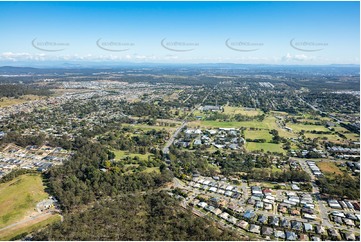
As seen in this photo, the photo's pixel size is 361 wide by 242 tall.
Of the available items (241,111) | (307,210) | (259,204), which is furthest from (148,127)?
(307,210)

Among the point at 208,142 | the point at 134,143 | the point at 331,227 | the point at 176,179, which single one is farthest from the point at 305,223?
the point at 134,143

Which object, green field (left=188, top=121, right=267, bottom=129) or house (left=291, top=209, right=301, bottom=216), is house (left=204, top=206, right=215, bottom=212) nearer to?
house (left=291, top=209, right=301, bottom=216)

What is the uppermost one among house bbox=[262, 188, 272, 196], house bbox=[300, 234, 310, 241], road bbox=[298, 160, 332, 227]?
house bbox=[300, 234, 310, 241]

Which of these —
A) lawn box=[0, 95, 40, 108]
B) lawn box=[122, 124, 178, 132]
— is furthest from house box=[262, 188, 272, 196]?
lawn box=[0, 95, 40, 108]

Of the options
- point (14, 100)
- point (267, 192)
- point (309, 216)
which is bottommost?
point (267, 192)

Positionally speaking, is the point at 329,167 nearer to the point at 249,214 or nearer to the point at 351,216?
the point at 351,216

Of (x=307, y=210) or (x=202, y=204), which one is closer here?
(x=307, y=210)
